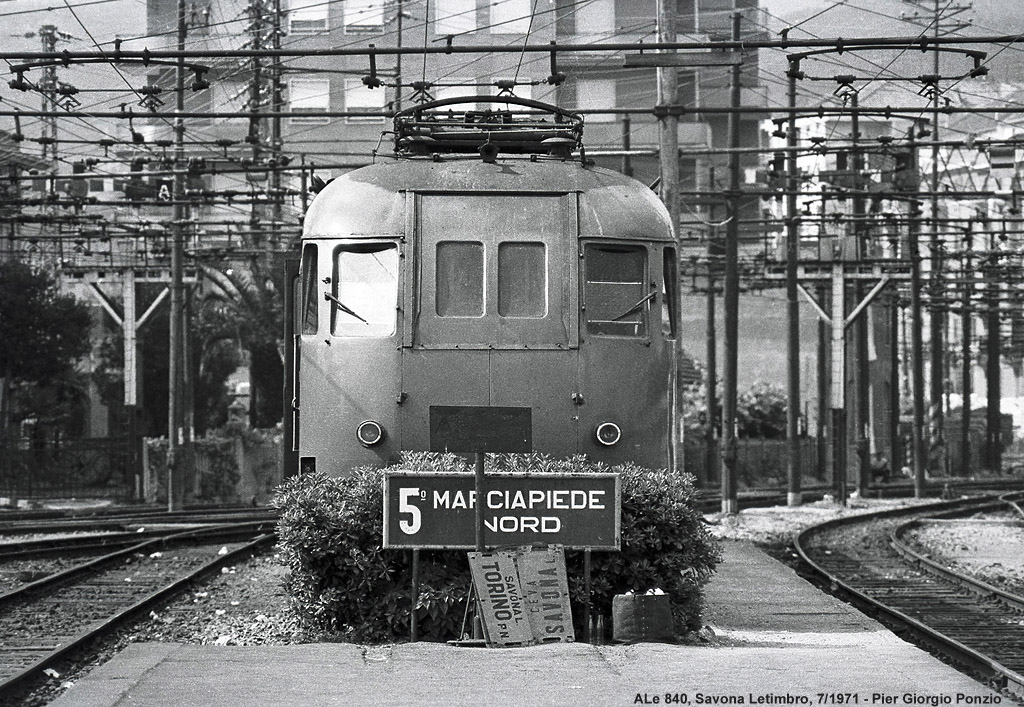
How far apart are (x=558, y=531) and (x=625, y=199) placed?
348 centimetres

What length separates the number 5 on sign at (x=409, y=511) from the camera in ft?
33.4

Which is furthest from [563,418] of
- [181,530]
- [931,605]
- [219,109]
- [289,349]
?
[219,109]

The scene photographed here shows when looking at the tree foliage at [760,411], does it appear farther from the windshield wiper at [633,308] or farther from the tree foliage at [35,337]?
the windshield wiper at [633,308]

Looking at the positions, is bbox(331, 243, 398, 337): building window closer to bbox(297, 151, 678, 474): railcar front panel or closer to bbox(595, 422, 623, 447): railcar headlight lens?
bbox(297, 151, 678, 474): railcar front panel

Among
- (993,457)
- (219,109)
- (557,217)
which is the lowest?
(993,457)

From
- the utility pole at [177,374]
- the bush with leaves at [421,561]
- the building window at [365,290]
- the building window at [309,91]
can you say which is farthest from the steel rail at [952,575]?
the building window at [309,91]

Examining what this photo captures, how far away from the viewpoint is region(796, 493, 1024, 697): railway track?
40.9 feet

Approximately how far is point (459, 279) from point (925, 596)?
25.7 feet

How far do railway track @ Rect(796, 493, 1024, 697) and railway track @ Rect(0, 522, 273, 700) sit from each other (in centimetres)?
700

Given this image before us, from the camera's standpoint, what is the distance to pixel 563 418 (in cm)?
1200

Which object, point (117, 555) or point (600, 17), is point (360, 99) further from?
point (117, 555)

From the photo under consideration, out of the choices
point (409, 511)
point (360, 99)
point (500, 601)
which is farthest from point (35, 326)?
point (500, 601)

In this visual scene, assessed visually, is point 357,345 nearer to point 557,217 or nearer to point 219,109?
point 557,217

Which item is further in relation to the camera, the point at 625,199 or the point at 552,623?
the point at 625,199
